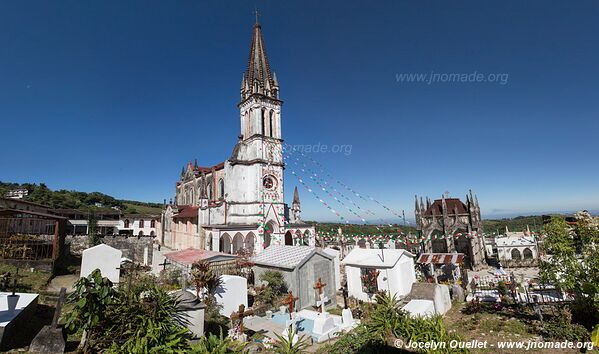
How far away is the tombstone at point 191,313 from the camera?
28.9 feet

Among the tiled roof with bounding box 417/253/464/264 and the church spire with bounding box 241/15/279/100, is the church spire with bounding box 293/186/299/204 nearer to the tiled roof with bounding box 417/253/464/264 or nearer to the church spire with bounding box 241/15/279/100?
the church spire with bounding box 241/15/279/100

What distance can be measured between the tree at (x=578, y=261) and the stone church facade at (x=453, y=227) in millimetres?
17548

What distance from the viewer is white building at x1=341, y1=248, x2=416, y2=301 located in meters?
15.7

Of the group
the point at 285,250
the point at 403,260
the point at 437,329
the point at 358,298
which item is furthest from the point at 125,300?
the point at 403,260

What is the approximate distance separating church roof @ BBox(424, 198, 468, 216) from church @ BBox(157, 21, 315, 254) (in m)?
14.0

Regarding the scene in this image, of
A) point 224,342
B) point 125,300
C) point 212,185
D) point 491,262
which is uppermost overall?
point 212,185

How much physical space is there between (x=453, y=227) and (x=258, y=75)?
1144 inches

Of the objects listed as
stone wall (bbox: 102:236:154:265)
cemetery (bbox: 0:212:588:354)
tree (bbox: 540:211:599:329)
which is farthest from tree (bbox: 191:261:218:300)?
stone wall (bbox: 102:236:154:265)

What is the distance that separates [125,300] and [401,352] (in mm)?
7790

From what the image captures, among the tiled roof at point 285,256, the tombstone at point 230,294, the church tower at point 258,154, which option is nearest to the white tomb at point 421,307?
the tiled roof at point 285,256

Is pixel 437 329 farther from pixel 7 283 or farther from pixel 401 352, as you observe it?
pixel 7 283

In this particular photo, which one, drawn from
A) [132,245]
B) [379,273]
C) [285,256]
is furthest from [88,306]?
[132,245]

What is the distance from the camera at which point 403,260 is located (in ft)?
54.6

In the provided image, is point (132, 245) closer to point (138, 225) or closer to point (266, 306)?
point (138, 225)
